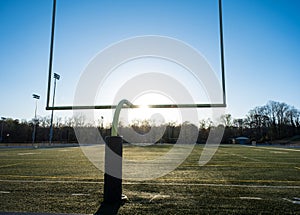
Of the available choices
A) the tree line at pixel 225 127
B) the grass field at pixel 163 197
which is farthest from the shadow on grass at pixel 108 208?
the tree line at pixel 225 127

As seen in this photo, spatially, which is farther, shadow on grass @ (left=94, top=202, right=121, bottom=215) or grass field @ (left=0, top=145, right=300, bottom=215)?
grass field @ (left=0, top=145, right=300, bottom=215)

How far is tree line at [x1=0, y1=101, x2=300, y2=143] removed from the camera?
47.2 meters

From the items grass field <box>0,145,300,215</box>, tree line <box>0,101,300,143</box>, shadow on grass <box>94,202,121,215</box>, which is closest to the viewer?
shadow on grass <box>94,202,121,215</box>

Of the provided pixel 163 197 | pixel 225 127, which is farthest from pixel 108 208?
pixel 225 127

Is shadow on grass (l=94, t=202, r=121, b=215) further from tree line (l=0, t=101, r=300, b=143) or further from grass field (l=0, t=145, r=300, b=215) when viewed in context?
tree line (l=0, t=101, r=300, b=143)

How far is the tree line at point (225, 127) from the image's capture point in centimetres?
4725

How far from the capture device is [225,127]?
52.8 metres

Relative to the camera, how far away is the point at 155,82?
4047 millimetres

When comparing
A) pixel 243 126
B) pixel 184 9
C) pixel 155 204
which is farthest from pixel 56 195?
pixel 243 126

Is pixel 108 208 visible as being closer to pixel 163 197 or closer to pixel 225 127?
pixel 163 197

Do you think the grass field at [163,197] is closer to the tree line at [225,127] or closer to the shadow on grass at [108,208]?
the shadow on grass at [108,208]

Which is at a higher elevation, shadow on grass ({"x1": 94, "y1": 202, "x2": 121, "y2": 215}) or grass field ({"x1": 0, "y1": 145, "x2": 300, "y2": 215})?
shadow on grass ({"x1": 94, "y1": 202, "x2": 121, "y2": 215})

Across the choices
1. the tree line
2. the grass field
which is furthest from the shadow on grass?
the tree line

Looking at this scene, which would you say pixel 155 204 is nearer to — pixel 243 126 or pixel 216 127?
pixel 216 127
